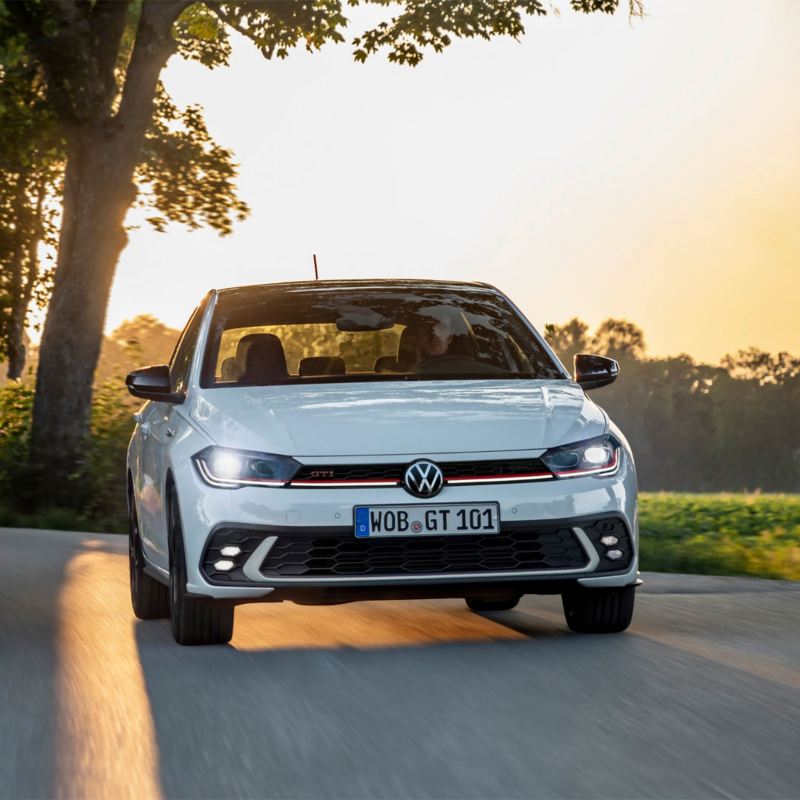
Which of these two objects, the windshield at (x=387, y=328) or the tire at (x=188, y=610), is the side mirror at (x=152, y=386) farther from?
the tire at (x=188, y=610)

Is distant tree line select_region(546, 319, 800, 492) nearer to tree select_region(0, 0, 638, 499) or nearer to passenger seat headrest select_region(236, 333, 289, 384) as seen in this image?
tree select_region(0, 0, 638, 499)

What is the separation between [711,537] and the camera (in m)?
20.8

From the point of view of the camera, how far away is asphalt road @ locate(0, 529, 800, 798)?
15.8ft

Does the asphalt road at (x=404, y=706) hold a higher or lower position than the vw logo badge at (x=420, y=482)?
lower

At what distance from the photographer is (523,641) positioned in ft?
25.0

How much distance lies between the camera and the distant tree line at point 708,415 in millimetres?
142875

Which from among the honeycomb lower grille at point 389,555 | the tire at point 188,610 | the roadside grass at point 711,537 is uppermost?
the honeycomb lower grille at point 389,555

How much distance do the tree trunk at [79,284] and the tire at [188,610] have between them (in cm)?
1535

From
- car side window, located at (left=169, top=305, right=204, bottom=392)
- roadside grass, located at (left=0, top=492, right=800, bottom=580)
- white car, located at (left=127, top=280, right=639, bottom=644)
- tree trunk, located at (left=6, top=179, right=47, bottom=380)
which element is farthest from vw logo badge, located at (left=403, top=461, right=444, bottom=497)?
tree trunk, located at (left=6, top=179, right=47, bottom=380)

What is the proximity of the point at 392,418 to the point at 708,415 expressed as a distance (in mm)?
143178

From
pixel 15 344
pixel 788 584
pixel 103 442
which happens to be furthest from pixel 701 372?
pixel 788 584

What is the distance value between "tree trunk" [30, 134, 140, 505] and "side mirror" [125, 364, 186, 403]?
14.6 metres

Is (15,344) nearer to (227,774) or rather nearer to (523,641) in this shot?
(523,641)

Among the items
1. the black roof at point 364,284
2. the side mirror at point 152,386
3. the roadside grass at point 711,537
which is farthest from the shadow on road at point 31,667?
the roadside grass at point 711,537
